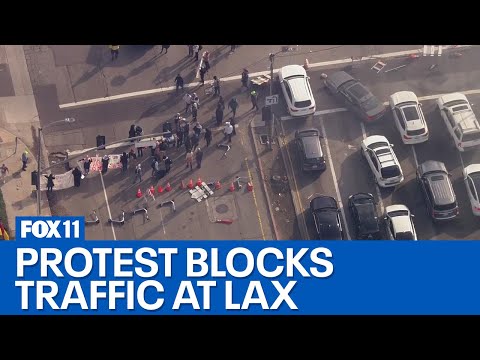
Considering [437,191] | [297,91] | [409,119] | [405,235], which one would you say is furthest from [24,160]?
[437,191]

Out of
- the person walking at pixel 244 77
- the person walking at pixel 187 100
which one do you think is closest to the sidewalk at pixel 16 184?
the person walking at pixel 187 100

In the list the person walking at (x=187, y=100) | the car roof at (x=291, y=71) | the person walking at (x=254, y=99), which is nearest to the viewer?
the person walking at (x=254, y=99)

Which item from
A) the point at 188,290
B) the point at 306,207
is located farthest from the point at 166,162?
the point at 188,290

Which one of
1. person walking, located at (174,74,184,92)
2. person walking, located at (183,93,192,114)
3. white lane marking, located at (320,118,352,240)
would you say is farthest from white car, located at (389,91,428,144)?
person walking, located at (174,74,184,92)

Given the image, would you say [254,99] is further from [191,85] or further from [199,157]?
[199,157]

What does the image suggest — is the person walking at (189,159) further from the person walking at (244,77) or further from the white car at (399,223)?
the white car at (399,223)

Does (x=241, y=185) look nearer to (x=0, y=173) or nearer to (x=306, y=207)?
(x=306, y=207)
